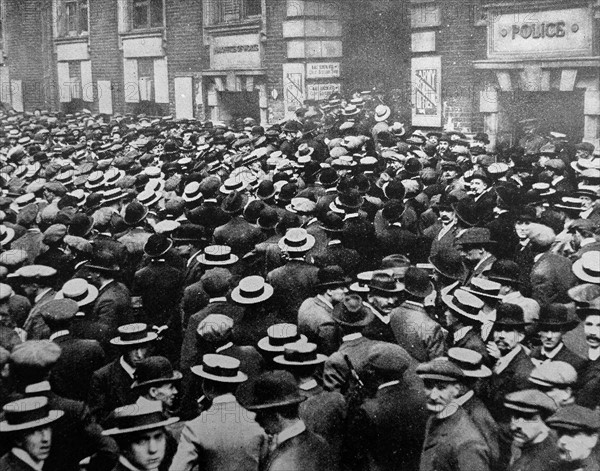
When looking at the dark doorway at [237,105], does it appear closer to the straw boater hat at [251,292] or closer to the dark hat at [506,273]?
the straw boater hat at [251,292]

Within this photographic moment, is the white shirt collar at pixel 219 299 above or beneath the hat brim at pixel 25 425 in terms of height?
above

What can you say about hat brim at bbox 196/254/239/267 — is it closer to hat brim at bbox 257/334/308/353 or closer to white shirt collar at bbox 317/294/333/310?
white shirt collar at bbox 317/294/333/310

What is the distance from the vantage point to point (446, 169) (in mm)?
8500

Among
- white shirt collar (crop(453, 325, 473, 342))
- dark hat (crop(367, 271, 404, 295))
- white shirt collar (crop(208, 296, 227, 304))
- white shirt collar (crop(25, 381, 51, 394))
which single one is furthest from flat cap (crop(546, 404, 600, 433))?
white shirt collar (crop(25, 381, 51, 394))

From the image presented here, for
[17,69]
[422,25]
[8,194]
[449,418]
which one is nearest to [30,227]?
[8,194]

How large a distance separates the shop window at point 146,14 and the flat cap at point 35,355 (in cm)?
1636

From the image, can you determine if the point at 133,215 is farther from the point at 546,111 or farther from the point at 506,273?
the point at 546,111

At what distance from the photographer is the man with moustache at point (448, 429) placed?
361cm

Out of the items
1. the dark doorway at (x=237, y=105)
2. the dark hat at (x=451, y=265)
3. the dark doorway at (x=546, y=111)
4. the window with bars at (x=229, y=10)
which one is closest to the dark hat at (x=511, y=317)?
the dark hat at (x=451, y=265)

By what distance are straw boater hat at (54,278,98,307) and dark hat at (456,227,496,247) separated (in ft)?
10.3

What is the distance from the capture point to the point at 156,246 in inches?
233

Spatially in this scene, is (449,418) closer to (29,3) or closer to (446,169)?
(446,169)

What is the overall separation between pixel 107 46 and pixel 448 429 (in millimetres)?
19326

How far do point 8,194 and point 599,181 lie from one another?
7154 mm
